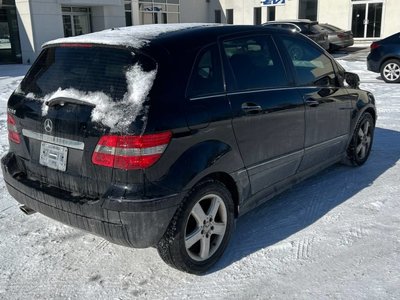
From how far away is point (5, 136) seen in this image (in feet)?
22.0

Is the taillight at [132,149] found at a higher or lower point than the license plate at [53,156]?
higher

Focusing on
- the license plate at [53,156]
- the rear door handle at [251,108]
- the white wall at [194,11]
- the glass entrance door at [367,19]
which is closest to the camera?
the license plate at [53,156]

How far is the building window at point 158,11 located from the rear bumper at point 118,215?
1096 inches

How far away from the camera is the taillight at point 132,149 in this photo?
270 centimetres

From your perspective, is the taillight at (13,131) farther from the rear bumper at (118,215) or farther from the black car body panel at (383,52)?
the black car body panel at (383,52)

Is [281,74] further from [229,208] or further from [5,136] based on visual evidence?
[5,136]

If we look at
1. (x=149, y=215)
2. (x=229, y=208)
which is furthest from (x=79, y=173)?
(x=229, y=208)

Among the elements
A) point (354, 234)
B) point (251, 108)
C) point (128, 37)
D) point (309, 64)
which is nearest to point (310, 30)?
point (309, 64)

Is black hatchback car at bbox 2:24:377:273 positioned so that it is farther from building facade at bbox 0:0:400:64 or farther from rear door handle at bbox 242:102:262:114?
building facade at bbox 0:0:400:64

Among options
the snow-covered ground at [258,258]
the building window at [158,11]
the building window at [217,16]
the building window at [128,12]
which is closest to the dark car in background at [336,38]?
the building window at [128,12]

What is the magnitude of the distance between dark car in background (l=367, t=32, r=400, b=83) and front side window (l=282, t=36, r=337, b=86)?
813cm

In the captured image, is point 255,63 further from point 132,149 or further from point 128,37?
point 132,149

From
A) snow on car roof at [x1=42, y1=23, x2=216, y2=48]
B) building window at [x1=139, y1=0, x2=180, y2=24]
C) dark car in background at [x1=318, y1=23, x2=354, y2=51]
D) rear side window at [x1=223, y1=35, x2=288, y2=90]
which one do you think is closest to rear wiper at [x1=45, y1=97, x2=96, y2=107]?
snow on car roof at [x1=42, y1=23, x2=216, y2=48]

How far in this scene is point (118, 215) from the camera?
274 centimetres
